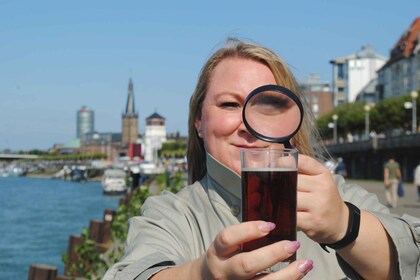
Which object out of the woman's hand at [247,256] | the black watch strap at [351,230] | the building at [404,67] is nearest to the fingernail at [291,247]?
the woman's hand at [247,256]

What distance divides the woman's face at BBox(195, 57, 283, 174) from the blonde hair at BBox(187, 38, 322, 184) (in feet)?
0.10

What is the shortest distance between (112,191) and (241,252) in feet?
243

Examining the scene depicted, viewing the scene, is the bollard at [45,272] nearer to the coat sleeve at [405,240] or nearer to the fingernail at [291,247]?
the coat sleeve at [405,240]

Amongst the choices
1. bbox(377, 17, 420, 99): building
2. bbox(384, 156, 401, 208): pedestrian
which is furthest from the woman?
bbox(377, 17, 420, 99): building

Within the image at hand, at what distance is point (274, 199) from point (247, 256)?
0.16 meters

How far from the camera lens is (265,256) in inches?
69.4

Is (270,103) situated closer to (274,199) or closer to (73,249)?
(274,199)

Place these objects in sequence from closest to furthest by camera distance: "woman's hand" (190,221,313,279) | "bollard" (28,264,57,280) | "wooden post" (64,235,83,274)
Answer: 1. "woman's hand" (190,221,313,279)
2. "bollard" (28,264,57,280)
3. "wooden post" (64,235,83,274)

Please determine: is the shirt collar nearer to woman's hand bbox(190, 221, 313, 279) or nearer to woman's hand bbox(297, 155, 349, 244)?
woman's hand bbox(297, 155, 349, 244)

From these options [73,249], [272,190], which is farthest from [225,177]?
[73,249]

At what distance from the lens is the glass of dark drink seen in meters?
1.85

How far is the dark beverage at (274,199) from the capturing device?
1.85 metres

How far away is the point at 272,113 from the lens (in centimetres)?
222

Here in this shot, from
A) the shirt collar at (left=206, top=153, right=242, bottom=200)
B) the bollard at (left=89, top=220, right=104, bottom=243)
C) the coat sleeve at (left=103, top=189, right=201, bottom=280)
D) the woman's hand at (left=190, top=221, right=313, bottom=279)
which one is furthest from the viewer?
the bollard at (left=89, top=220, right=104, bottom=243)
